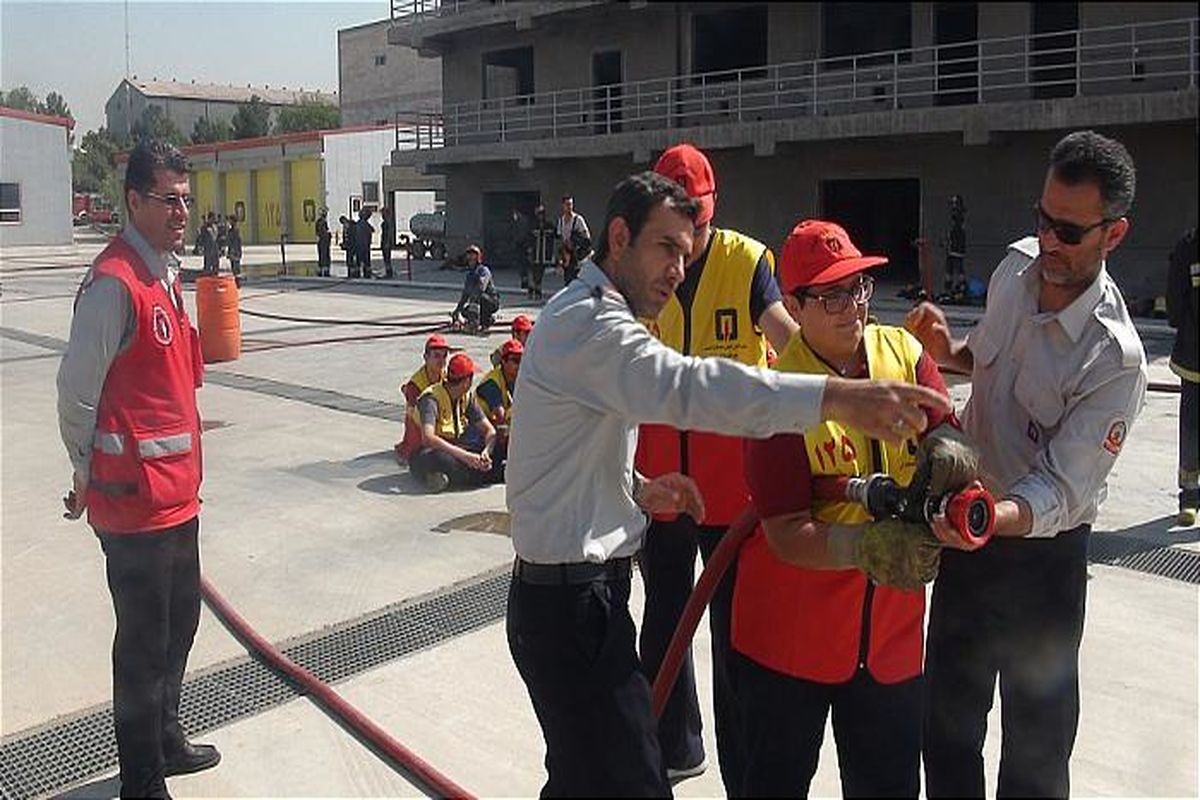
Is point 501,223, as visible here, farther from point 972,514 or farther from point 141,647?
point 972,514

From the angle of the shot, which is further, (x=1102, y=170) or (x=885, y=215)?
(x=885, y=215)

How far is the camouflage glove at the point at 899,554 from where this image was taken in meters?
2.13

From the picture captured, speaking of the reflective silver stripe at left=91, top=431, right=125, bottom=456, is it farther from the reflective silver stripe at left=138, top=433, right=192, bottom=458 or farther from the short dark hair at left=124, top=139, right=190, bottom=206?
the short dark hair at left=124, top=139, right=190, bottom=206

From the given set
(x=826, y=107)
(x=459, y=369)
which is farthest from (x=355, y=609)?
(x=826, y=107)

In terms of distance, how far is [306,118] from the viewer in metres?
90.1

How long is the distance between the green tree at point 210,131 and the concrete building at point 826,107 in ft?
189

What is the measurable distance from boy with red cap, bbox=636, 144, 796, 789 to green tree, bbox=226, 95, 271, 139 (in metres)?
88.8

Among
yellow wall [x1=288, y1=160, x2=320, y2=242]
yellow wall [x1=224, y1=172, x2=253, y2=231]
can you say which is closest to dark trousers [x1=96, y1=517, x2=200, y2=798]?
yellow wall [x1=288, y1=160, x2=320, y2=242]

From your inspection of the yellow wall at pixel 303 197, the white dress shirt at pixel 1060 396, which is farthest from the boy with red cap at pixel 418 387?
the yellow wall at pixel 303 197

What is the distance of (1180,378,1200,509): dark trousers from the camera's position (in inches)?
237

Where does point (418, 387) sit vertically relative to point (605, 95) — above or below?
below

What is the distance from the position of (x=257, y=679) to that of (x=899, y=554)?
303 centimetres

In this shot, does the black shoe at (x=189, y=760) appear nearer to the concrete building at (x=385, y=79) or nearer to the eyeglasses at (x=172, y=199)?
the eyeglasses at (x=172, y=199)

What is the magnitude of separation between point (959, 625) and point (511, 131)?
26984 mm
